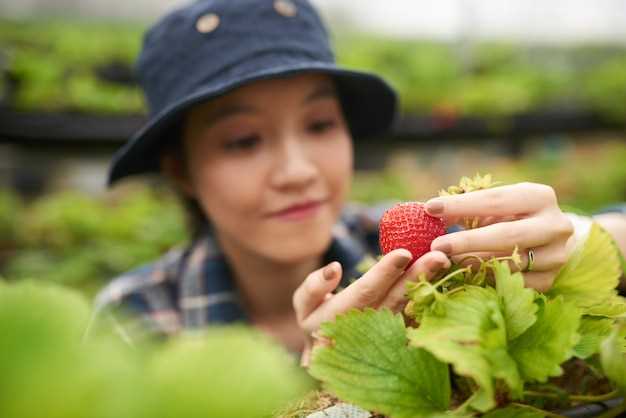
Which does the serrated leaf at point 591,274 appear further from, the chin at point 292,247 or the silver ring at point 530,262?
the chin at point 292,247

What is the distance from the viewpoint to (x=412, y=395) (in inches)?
10.6

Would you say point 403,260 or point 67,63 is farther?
point 67,63

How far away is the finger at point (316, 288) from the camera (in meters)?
0.40

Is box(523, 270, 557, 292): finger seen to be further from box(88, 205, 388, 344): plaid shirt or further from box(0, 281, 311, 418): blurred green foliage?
box(88, 205, 388, 344): plaid shirt

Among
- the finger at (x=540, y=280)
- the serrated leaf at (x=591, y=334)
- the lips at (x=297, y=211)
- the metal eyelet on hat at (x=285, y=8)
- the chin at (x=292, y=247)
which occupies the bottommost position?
the chin at (x=292, y=247)

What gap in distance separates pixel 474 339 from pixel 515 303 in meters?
0.04

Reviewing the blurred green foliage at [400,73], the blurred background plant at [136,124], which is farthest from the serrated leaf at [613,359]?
the blurred green foliage at [400,73]

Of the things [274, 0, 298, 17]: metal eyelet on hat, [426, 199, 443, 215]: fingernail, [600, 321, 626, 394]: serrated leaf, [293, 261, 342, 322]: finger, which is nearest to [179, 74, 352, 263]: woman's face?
[274, 0, 298, 17]: metal eyelet on hat

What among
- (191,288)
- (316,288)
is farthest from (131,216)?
(316,288)

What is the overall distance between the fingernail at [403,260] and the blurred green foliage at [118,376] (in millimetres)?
184

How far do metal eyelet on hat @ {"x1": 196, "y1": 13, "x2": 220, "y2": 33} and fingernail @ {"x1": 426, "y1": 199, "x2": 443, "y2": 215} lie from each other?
590 millimetres

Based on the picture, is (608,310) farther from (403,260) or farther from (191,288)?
(191,288)

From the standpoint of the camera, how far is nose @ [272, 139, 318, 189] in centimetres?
80

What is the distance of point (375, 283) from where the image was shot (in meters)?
0.34
